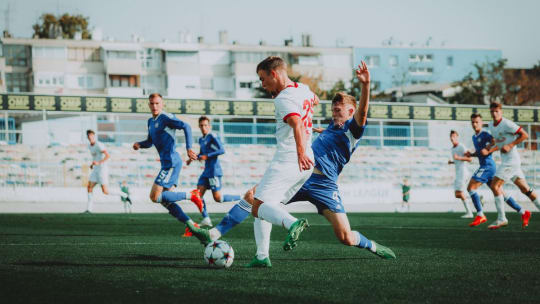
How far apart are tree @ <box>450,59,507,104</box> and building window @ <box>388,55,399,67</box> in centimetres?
1621

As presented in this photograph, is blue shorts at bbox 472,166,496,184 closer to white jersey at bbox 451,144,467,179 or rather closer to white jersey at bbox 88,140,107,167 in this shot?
white jersey at bbox 451,144,467,179

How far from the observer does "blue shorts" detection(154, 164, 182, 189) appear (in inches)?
387

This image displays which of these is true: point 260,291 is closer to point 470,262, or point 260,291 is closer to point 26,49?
point 470,262

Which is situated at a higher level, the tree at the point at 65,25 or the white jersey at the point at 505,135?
the tree at the point at 65,25

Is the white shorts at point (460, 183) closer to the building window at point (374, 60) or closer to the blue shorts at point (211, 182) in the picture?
the blue shorts at point (211, 182)

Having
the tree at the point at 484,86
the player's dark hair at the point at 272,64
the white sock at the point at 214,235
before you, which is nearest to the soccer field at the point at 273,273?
the white sock at the point at 214,235

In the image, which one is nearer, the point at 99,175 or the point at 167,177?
the point at 167,177

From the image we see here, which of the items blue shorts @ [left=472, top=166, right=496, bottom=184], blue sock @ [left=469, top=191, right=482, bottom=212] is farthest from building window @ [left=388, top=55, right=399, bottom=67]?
blue shorts @ [left=472, top=166, right=496, bottom=184]

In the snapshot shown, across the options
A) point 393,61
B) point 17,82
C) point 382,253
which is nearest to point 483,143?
point 382,253

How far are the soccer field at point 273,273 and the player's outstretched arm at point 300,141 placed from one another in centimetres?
97

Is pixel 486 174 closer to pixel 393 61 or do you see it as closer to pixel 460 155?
pixel 460 155

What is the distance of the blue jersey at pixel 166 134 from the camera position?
9.92 metres

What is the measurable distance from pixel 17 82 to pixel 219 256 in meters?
60.7

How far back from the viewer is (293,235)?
5.32 metres
